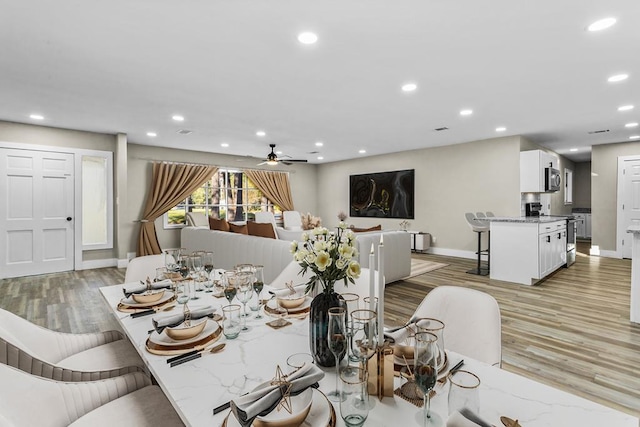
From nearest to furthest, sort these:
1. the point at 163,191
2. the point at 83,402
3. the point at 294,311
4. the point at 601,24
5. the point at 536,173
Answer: the point at 83,402, the point at 294,311, the point at 601,24, the point at 536,173, the point at 163,191

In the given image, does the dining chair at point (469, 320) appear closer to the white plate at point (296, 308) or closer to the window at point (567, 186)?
the white plate at point (296, 308)

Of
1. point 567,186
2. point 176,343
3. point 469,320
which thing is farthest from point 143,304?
point 567,186

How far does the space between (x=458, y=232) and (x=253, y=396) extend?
7.00 metres

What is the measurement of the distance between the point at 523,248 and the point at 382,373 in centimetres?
465

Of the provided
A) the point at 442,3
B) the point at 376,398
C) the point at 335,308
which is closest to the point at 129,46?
the point at 442,3

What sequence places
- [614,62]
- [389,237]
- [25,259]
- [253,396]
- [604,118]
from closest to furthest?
[253,396] < [614,62] < [389,237] < [604,118] < [25,259]

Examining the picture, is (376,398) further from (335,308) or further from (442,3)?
(442,3)

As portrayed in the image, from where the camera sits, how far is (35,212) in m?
5.31

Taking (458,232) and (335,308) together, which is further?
(458,232)

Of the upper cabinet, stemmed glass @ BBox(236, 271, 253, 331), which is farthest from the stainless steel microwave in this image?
stemmed glass @ BBox(236, 271, 253, 331)

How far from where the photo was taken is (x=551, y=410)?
804 millimetres

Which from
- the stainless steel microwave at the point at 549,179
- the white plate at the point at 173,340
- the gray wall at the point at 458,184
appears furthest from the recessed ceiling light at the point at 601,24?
the stainless steel microwave at the point at 549,179

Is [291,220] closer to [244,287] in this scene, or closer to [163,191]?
[163,191]

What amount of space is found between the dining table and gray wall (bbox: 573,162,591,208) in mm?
11775
